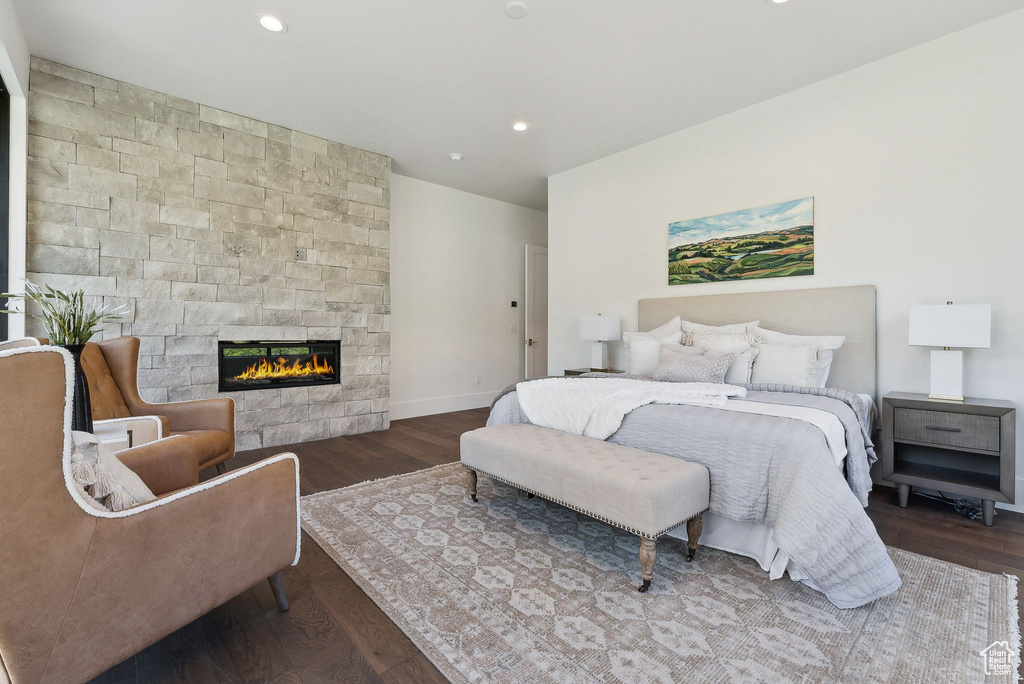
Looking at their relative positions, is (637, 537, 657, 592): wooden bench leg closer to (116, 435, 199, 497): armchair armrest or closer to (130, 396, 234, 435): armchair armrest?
(116, 435, 199, 497): armchair armrest

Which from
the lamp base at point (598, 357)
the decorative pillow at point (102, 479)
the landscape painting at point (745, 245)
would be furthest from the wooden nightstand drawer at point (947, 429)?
the decorative pillow at point (102, 479)

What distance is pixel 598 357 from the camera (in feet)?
15.4

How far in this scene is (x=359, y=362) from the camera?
473cm

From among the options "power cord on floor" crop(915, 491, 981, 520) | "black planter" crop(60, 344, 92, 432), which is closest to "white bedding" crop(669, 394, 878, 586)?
"power cord on floor" crop(915, 491, 981, 520)

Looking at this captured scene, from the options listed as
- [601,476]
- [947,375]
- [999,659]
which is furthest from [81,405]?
[947,375]

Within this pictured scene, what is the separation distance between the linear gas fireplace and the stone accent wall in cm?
8

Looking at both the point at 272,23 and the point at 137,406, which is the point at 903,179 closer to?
the point at 272,23

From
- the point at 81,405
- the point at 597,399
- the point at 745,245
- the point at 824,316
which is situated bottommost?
the point at 597,399

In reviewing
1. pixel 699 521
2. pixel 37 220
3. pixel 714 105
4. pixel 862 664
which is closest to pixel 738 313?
pixel 714 105

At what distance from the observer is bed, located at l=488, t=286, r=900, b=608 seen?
174 cm

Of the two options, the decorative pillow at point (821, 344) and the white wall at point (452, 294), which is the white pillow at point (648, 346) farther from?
the white wall at point (452, 294)

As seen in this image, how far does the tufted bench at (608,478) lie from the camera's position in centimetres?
184

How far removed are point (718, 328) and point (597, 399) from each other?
167 centimetres

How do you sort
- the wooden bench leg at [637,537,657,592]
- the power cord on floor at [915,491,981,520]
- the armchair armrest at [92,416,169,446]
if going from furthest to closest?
the power cord on floor at [915,491,981,520] → the armchair armrest at [92,416,169,446] → the wooden bench leg at [637,537,657,592]
